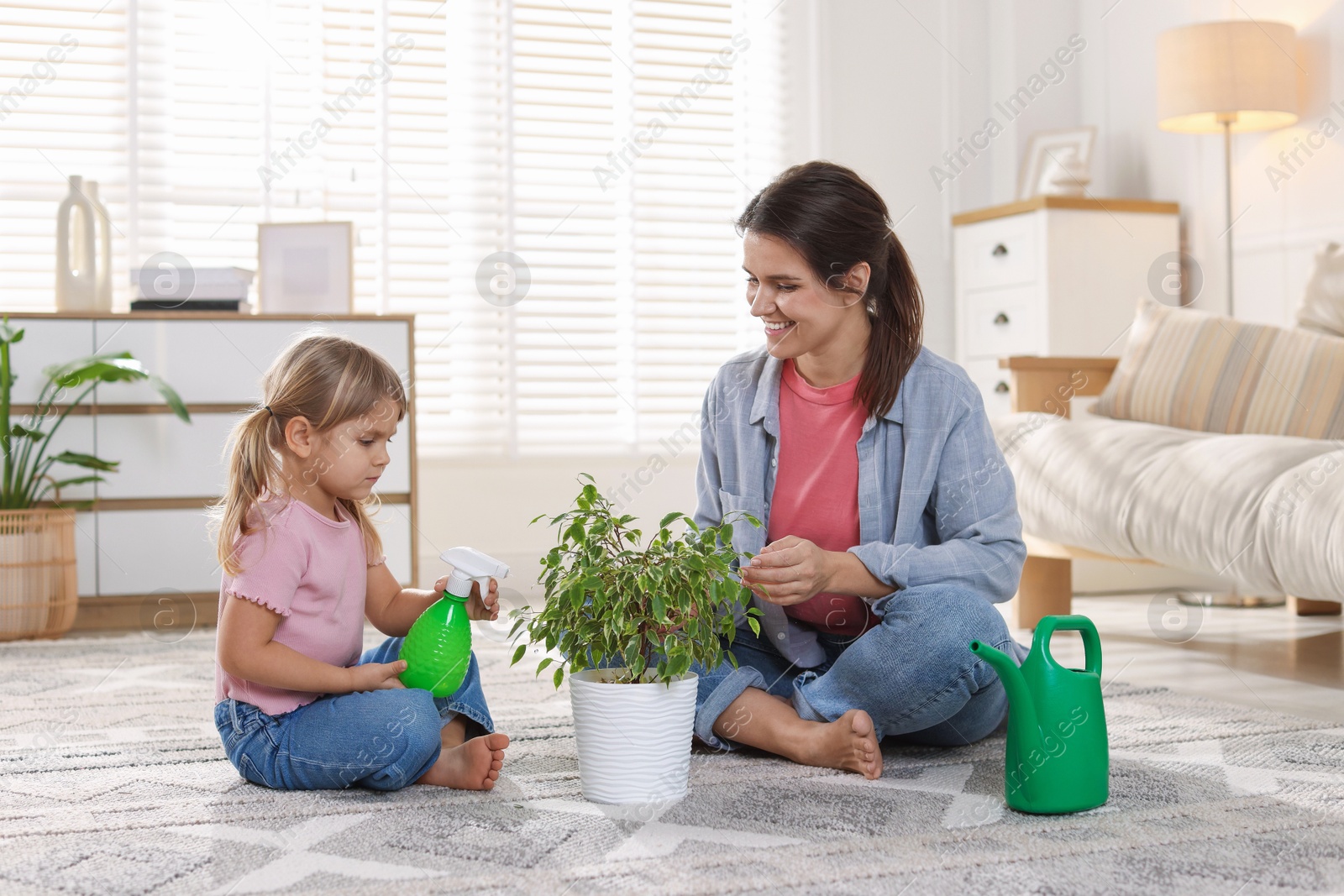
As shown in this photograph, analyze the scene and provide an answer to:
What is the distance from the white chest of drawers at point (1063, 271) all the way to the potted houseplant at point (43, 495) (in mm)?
2198

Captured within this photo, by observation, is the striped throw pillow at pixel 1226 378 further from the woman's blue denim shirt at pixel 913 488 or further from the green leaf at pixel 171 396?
the green leaf at pixel 171 396

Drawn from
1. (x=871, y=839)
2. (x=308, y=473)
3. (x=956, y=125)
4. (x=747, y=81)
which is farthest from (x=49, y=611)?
(x=956, y=125)

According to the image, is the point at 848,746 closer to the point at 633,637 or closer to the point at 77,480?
the point at 633,637

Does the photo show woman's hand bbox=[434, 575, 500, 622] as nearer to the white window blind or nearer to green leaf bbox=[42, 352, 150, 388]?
green leaf bbox=[42, 352, 150, 388]

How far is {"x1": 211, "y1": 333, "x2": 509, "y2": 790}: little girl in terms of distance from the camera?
128cm

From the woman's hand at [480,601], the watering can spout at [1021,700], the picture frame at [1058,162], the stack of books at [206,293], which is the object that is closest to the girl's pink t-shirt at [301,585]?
the woman's hand at [480,601]

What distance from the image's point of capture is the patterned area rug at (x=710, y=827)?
3.34ft

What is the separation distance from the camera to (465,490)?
11.4ft

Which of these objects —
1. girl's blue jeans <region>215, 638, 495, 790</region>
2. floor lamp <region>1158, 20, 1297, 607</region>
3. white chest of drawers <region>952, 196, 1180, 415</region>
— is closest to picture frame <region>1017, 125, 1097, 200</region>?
white chest of drawers <region>952, 196, 1180, 415</region>

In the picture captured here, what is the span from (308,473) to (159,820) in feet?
1.26

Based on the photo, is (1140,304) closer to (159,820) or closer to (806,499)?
(806,499)

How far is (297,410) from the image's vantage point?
1345 millimetres

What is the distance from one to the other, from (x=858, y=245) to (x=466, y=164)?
227 cm

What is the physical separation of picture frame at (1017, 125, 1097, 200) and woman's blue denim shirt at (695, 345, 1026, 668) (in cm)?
220
